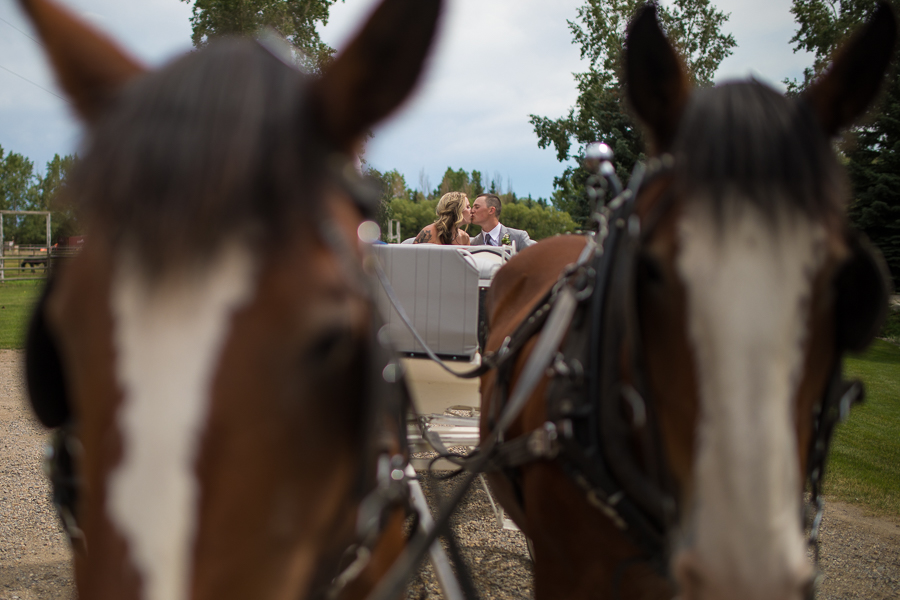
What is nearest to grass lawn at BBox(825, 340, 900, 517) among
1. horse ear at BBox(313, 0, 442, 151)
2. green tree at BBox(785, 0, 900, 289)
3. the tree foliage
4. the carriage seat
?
the carriage seat

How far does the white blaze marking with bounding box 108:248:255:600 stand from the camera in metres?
0.71

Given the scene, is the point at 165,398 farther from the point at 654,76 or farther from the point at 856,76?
the point at 856,76

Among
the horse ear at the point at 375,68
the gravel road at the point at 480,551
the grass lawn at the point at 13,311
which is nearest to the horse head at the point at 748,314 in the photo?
the horse ear at the point at 375,68

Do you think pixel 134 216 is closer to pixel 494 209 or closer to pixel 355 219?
pixel 355 219

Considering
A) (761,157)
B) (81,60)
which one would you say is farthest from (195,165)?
(761,157)

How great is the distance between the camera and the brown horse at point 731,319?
1072 millimetres

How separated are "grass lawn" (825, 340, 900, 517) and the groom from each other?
299cm

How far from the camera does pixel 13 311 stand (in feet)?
46.8

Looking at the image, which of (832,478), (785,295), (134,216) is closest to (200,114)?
(134,216)

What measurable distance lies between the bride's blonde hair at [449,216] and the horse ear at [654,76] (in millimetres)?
3624

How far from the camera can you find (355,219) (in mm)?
1044

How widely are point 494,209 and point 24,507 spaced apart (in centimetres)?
456

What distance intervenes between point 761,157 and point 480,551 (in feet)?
11.7

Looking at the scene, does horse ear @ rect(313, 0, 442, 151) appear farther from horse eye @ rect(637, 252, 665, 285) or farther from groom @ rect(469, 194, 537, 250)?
groom @ rect(469, 194, 537, 250)
